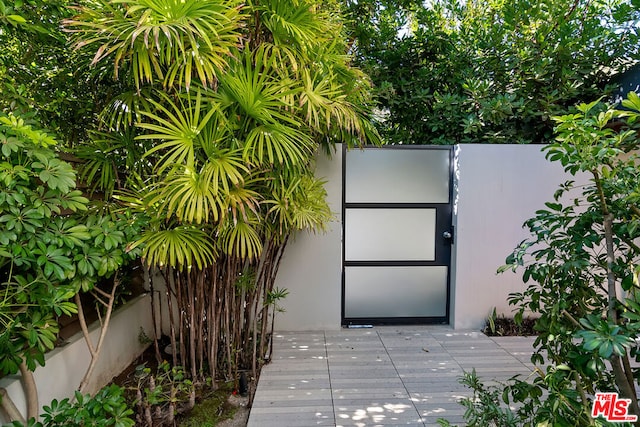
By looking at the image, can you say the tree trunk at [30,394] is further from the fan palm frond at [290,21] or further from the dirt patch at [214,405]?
the fan palm frond at [290,21]

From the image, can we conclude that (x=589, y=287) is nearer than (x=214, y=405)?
Yes

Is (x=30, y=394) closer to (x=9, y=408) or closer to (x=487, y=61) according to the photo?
(x=9, y=408)

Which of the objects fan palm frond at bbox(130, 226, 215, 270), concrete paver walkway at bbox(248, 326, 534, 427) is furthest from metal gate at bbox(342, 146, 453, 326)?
fan palm frond at bbox(130, 226, 215, 270)

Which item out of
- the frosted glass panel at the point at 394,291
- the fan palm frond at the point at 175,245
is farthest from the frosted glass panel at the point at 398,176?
the fan palm frond at the point at 175,245

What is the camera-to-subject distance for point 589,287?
1.50 metres

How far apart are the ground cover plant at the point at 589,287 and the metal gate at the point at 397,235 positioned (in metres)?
2.03

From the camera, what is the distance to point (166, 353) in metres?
2.99

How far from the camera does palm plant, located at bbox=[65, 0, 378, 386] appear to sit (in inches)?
67.1

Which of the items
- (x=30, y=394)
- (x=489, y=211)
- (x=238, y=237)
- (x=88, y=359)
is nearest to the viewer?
(x=30, y=394)

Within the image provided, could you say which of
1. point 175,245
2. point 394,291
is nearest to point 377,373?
point 394,291

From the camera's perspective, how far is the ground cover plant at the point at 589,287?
4.02ft

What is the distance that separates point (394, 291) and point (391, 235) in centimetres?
59

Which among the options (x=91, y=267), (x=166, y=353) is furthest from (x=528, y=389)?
(x=166, y=353)

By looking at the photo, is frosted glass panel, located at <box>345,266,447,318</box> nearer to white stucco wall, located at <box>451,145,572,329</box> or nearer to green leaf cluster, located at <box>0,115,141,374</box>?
white stucco wall, located at <box>451,145,572,329</box>
